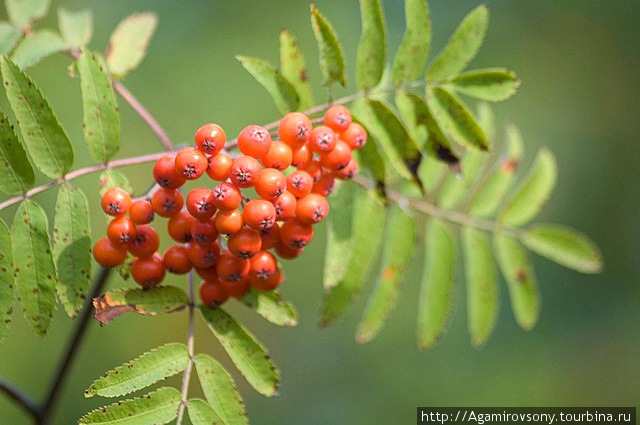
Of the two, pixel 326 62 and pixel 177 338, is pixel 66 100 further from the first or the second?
pixel 326 62

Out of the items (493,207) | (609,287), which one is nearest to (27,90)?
(493,207)

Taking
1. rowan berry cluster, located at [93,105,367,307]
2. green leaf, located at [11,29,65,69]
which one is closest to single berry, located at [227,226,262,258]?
rowan berry cluster, located at [93,105,367,307]

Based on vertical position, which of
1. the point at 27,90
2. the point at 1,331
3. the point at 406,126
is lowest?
the point at 1,331

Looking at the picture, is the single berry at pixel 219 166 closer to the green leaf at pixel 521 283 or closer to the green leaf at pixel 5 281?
the green leaf at pixel 5 281

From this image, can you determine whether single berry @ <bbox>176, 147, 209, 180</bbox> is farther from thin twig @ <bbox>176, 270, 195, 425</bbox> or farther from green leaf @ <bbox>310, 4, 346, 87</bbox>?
green leaf @ <bbox>310, 4, 346, 87</bbox>

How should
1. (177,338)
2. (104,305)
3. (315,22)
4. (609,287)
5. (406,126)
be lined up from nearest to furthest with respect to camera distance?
(104,305) → (315,22) → (406,126) → (177,338) → (609,287)

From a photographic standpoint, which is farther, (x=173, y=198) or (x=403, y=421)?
(x=403, y=421)

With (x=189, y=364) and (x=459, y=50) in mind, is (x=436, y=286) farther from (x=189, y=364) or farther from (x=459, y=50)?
(x=189, y=364)
